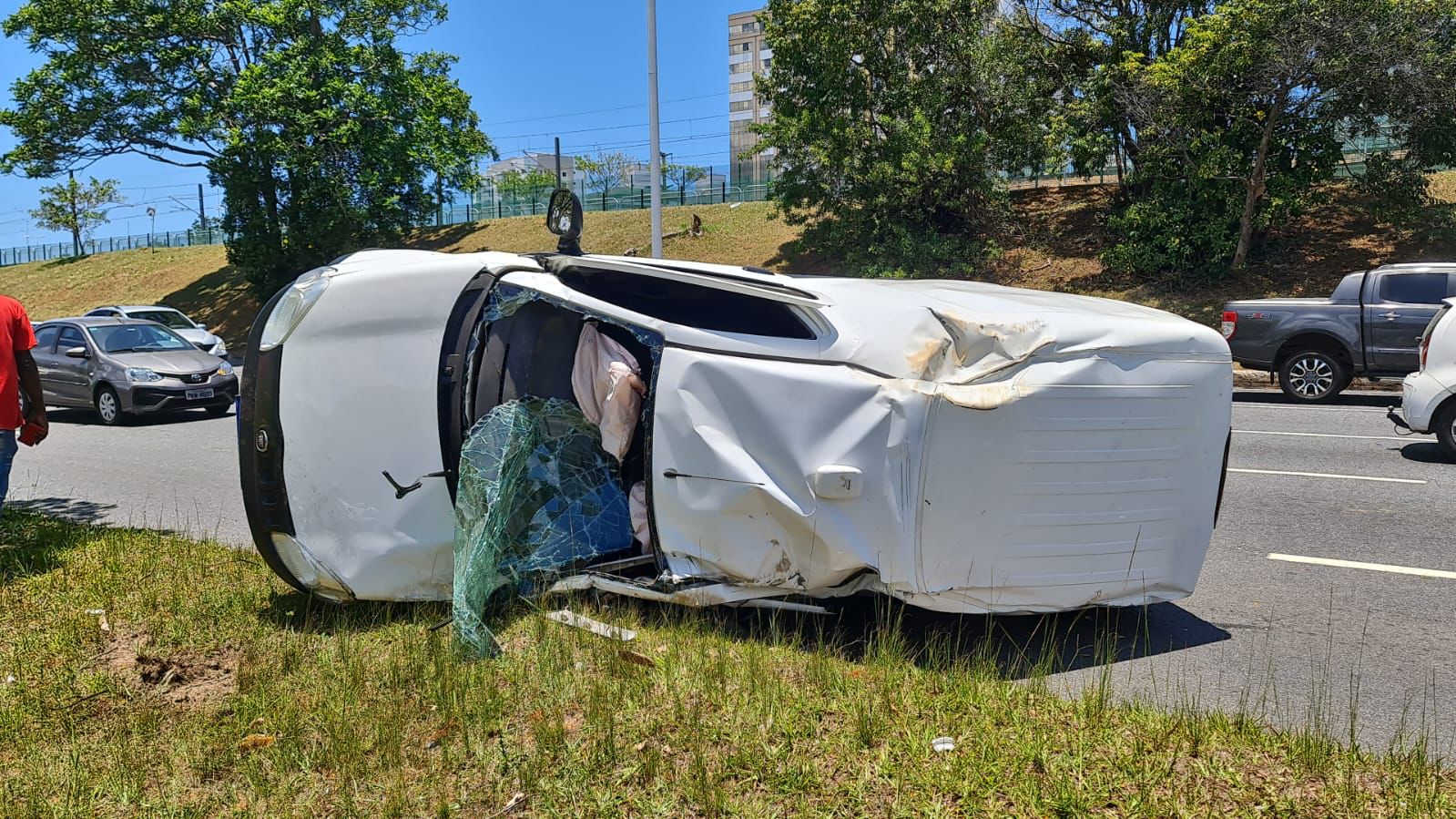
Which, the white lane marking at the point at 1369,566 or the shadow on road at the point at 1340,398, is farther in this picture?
the shadow on road at the point at 1340,398

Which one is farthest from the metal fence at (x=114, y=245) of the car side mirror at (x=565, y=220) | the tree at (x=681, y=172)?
the car side mirror at (x=565, y=220)

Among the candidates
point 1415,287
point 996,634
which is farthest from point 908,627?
point 1415,287

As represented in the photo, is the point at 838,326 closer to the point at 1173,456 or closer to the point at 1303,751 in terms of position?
the point at 1173,456

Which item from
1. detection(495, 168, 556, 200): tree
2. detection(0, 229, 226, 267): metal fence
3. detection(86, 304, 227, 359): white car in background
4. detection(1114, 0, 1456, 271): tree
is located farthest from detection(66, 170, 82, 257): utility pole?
detection(1114, 0, 1456, 271): tree

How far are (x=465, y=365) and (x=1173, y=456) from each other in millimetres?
3189

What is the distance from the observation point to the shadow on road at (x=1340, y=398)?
12.8 meters

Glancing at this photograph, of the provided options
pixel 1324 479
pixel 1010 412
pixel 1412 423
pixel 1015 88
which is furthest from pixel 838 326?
pixel 1015 88

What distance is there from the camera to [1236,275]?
20484 mm

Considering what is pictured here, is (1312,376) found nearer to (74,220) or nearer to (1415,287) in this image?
(1415,287)

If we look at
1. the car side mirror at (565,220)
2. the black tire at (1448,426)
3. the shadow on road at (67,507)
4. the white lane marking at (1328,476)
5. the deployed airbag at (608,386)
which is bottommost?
the shadow on road at (67,507)

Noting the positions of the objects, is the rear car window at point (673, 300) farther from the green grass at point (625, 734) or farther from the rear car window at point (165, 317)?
the rear car window at point (165, 317)

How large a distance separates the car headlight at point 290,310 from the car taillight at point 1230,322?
40.8 feet

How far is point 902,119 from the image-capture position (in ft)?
76.6

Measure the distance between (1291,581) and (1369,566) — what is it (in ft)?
2.09
